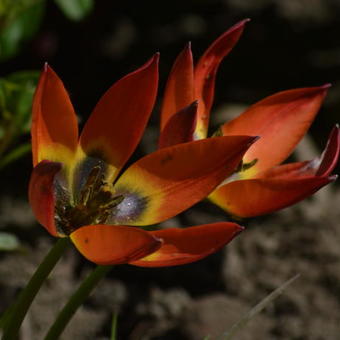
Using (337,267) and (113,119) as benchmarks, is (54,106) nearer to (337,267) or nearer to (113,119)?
(113,119)

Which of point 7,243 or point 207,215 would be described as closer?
point 7,243

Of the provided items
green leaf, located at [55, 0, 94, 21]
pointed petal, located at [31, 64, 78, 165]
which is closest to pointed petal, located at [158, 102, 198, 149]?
pointed petal, located at [31, 64, 78, 165]

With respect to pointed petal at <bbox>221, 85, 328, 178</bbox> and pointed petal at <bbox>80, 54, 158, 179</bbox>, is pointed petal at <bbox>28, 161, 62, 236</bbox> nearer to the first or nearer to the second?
pointed petal at <bbox>80, 54, 158, 179</bbox>

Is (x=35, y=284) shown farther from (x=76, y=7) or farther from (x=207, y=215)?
(x=207, y=215)

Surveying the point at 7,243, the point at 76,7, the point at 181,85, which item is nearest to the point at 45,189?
the point at 181,85

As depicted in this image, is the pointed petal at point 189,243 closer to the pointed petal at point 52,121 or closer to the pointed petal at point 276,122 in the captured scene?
the pointed petal at point 52,121

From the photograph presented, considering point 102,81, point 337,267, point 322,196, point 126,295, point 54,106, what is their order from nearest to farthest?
1. point 54,106
2. point 126,295
3. point 337,267
4. point 322,196
5. point 102,81

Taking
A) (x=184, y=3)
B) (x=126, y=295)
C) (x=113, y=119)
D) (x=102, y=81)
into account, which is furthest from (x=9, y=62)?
(x=113, y=119)
